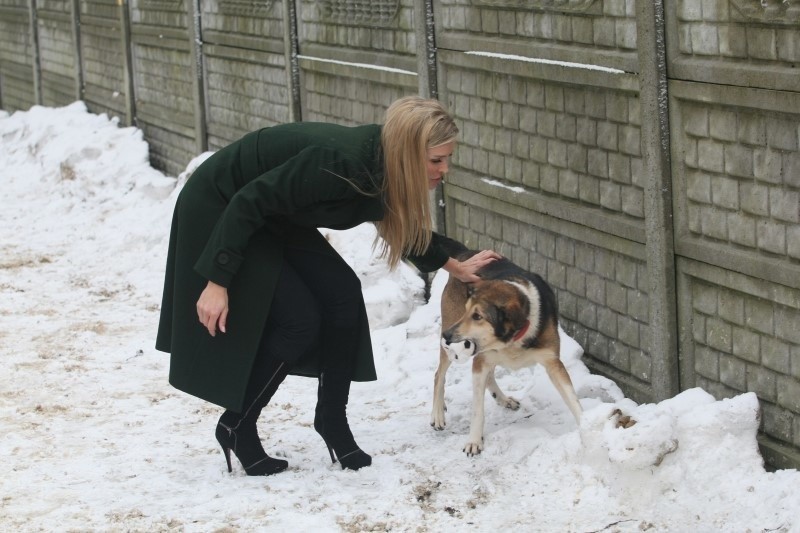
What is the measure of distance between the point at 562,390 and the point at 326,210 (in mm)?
1334

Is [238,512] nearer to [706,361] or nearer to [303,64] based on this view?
[706,361]

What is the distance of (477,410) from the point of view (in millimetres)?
5180

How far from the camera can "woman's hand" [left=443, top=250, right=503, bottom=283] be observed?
196 inches

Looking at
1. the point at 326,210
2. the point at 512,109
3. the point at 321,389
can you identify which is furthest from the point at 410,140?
the point at 512,109

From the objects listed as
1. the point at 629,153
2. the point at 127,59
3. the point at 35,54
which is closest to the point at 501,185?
the point at 629,153

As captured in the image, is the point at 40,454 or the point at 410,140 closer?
the point at 410,140

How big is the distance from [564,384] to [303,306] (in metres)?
1.18

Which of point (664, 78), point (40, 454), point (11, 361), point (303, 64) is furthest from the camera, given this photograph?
point (303, 64)

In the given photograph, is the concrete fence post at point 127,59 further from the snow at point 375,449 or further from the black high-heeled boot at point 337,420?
the black high-heeled boot at point 337,420

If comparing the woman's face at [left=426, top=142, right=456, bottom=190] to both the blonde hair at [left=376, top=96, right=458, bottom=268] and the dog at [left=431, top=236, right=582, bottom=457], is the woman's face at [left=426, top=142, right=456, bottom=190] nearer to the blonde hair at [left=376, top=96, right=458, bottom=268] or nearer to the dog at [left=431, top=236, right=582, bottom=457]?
the blonde hair at [left=376, top=96, right=458, bottom=268]

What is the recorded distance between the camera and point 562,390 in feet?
16.7

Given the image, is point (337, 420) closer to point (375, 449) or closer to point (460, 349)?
point (375, 449)

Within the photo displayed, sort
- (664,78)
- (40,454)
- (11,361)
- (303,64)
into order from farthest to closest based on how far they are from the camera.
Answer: (303,64), (11,361), (40,454), (664,78)

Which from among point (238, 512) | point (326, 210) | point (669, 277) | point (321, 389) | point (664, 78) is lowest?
point (238, 512)
